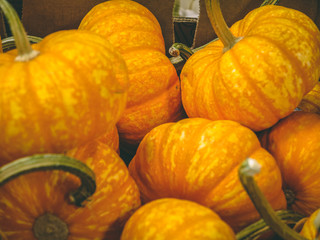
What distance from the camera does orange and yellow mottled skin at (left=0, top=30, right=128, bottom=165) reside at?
0.64 m

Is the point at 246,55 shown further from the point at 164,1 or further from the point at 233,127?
the point at 164,1

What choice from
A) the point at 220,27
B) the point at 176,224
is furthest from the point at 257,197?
the point at 220,27

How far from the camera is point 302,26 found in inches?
37.5

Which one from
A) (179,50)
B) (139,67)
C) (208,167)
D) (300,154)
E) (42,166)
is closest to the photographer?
(42,166)

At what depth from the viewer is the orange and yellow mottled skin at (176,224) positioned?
64cm

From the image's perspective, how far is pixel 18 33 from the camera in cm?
71

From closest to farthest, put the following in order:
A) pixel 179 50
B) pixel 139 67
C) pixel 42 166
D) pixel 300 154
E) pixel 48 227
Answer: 1. pixel 42 166
2. pixel 48 227
3. pixel 300 154
4. pixel 139 67
5. pixel 179 50

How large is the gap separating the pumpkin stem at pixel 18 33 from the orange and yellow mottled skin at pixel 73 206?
23 cm

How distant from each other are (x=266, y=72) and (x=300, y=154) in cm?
26

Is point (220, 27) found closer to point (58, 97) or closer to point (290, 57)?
point (290, 57)

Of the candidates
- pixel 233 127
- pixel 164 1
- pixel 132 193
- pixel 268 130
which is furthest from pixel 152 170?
pixel 164 1

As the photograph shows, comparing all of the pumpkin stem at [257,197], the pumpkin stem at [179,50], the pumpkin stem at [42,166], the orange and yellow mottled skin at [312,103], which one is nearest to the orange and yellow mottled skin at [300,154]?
the orange and yellow mottled skin at [312,103]

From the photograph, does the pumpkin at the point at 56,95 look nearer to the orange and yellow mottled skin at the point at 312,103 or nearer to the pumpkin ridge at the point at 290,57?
the pumpkin ridge at the point at 290,57

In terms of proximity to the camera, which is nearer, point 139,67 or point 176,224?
point 176,224
